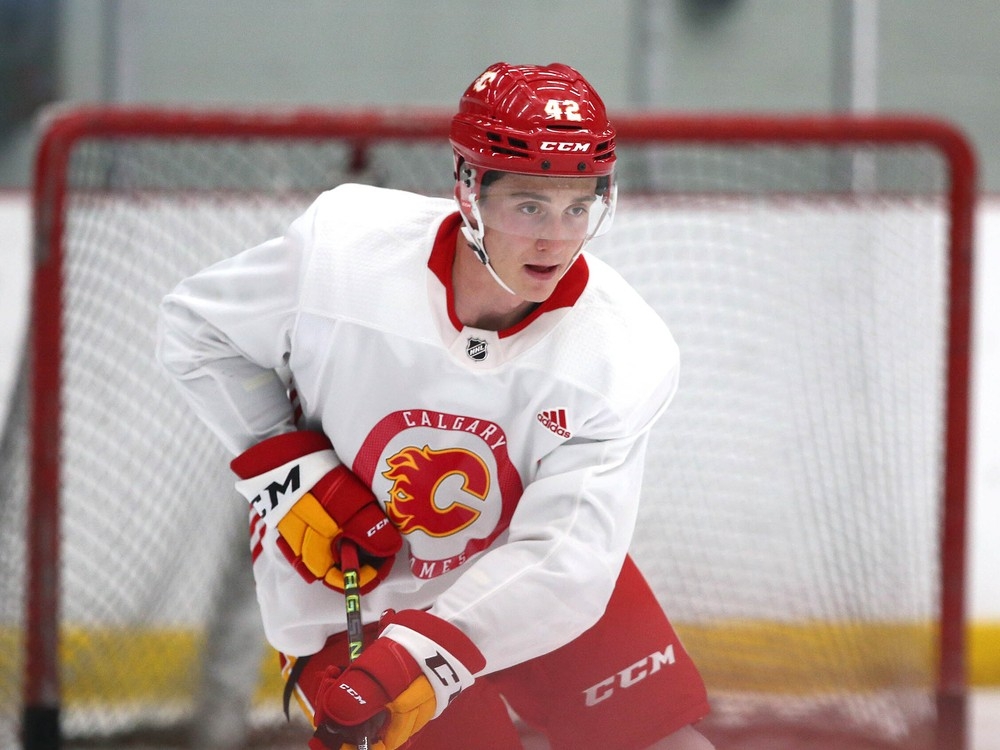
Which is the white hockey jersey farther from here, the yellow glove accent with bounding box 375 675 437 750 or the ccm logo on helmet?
the ccm logo on helmet

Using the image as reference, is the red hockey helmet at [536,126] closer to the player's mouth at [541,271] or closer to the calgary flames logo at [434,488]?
the player's mouth at [541,271]

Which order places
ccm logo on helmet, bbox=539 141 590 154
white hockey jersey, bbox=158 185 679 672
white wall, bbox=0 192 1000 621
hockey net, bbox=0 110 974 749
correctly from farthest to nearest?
white wall, bbox=0 192 1000 621 → hockey net, bbox=0 110 974 749 → white hockey jersey, bbox=158 185 679 672 → ccm logo on helmet, bbox=539 141 590 154

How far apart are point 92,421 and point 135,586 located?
331 millimetres

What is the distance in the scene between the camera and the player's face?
1240 millimetres

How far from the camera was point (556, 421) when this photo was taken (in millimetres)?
1338

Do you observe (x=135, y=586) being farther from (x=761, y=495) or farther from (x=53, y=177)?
(x=761, y=495)

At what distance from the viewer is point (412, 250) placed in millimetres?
1387

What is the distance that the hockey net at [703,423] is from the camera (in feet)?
7.34

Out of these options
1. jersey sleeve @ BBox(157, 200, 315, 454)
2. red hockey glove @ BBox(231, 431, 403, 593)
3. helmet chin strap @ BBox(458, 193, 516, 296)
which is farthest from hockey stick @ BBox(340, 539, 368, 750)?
helmet chin strap @ BBox(458, 193, 516, 296)

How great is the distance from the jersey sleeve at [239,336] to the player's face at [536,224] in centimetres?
24

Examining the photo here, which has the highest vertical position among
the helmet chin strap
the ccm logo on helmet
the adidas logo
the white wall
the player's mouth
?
the ccm logo on helmet

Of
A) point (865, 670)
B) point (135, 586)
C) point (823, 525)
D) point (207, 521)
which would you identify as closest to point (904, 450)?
point (823, 525)

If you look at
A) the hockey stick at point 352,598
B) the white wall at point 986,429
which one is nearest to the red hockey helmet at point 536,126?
the hockey stick at point 352,598

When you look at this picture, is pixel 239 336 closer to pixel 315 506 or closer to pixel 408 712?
pixel 315 506
